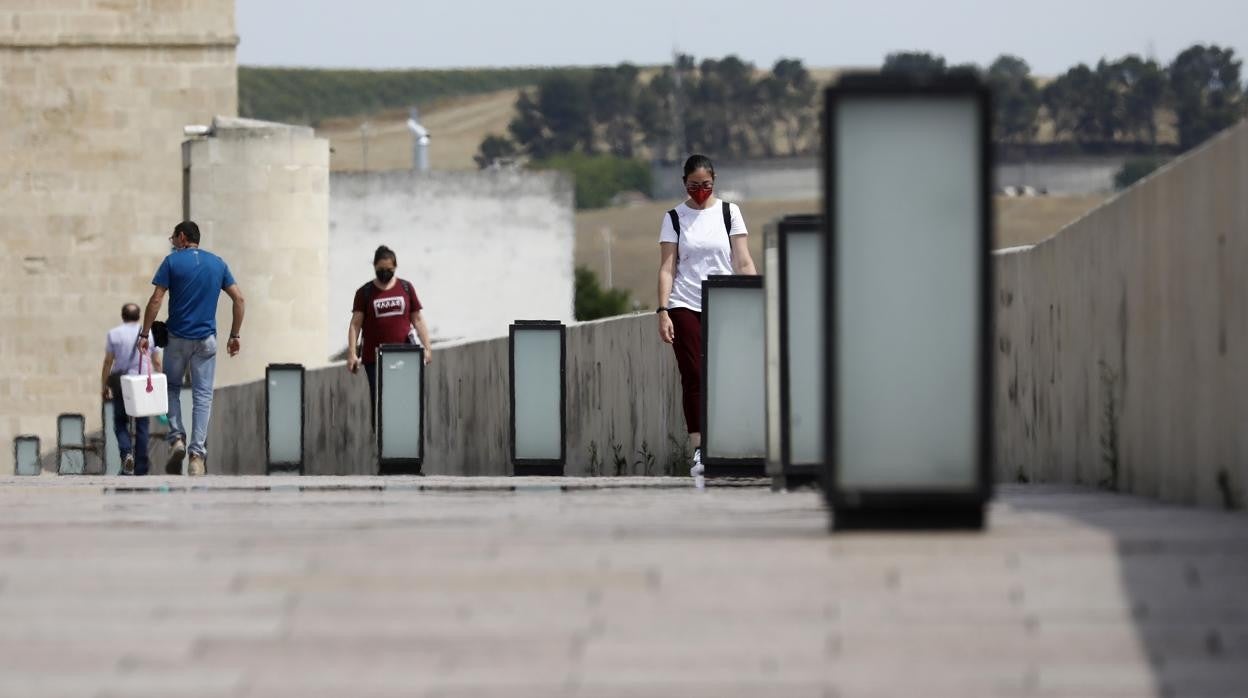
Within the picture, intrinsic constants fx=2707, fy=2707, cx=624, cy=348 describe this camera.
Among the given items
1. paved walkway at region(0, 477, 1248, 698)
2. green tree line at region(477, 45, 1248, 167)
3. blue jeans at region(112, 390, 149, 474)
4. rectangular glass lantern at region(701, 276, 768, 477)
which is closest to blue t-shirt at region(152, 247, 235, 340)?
blue jeans at region(112, 390, 149, 474)

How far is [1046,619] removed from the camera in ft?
17.9

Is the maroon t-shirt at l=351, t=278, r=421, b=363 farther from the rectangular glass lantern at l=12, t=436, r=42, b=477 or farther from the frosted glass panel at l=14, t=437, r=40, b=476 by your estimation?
the rectangular glass lantern at l=12, t=436, r=42, b=477

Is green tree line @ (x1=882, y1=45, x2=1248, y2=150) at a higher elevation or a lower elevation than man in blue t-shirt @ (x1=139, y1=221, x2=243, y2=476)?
higher

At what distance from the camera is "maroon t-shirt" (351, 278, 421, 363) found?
18.1 meters

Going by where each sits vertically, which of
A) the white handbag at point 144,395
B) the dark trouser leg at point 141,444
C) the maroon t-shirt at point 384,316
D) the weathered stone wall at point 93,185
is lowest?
the dark trouser leg at point 141,444

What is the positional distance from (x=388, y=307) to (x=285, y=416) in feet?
16.0

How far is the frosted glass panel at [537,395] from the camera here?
16281 mm

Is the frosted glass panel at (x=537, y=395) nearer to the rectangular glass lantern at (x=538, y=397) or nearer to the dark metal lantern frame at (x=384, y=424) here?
the rectangular glass lantern at (x=538, y=397)

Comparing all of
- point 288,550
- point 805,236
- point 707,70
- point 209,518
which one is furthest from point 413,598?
point 707,70

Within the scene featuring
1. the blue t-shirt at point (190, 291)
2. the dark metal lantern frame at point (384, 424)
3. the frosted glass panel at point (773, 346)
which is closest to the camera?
the frosted glass panel at point (773, 346)

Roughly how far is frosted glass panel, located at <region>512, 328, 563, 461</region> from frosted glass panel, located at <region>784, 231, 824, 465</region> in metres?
6.28

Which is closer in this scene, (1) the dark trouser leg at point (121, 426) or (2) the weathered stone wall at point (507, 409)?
(2) the weathered stone wall at point (507, 409)

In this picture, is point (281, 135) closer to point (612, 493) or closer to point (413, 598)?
point (612, 493)

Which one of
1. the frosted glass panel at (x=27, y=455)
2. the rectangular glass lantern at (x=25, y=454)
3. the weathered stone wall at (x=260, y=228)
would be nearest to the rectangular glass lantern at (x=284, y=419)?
the weathered stone wall at (x=260, y=228)
